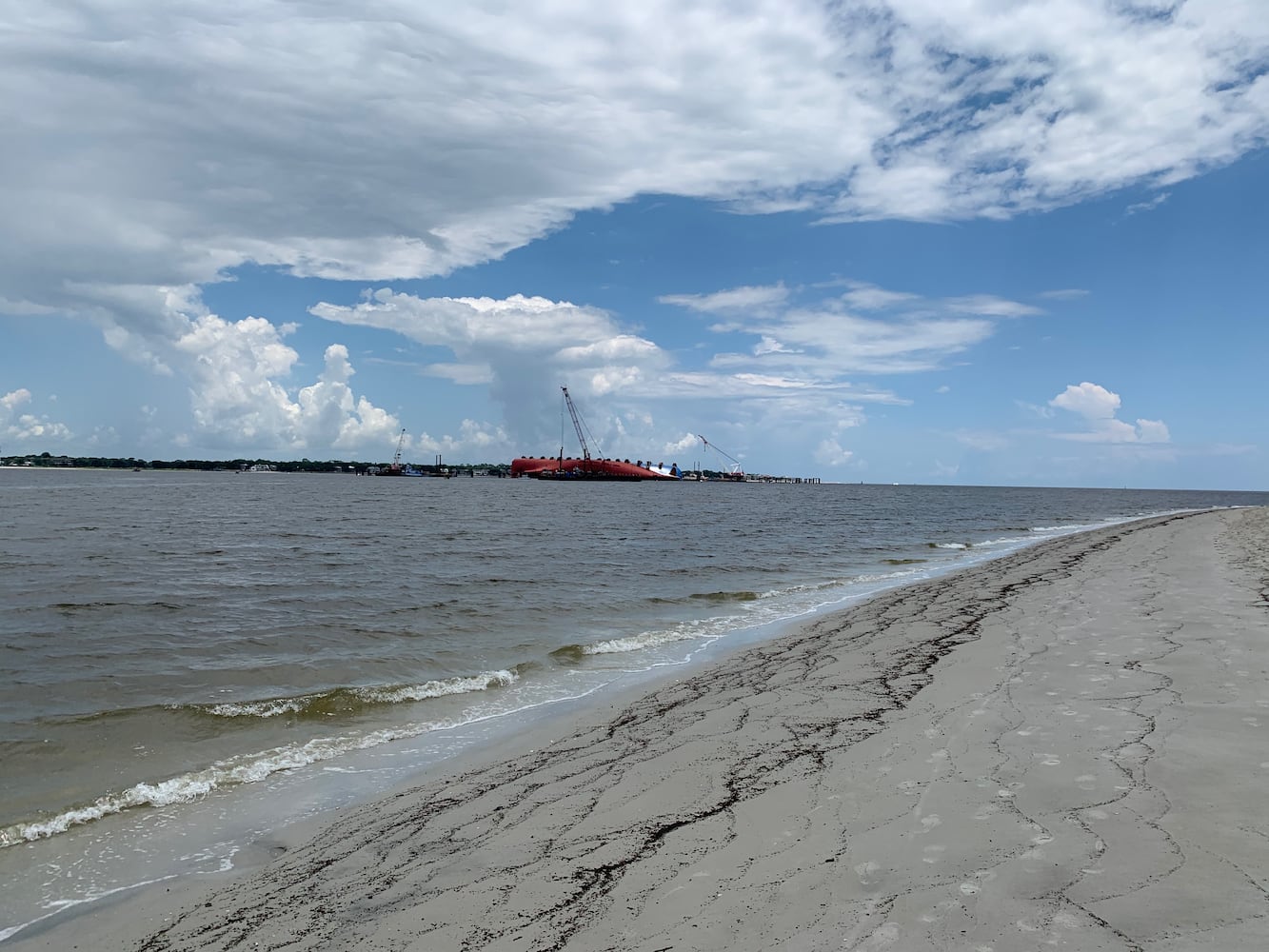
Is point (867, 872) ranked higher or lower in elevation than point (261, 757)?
higher

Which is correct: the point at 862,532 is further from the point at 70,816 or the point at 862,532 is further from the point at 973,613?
the point at 70,816

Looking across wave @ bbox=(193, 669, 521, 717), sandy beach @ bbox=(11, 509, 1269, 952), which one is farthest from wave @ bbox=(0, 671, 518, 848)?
sandy beach @ bbox=(11, 509, 1269, 952)

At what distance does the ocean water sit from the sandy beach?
4.12 ft

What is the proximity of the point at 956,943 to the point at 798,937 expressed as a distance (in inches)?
29.3

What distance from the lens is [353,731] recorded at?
33.2 feet

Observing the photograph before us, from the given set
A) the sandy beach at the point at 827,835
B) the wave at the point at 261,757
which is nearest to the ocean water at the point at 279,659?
the wave at the point at 261,757

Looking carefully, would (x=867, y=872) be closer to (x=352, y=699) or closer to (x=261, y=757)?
(x=261, y=757)

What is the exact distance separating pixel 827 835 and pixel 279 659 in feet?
38.3

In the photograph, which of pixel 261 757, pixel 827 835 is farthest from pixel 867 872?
pixel 261 757

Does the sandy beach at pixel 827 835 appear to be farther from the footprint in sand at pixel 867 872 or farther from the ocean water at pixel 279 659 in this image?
the ocean water at pixel 279 659

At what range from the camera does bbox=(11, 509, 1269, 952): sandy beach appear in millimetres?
3932

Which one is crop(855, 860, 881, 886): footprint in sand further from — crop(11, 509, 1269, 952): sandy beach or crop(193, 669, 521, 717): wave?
crop(193, 669, 521, 717): wave

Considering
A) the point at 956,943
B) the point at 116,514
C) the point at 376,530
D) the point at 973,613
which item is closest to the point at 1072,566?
the point at 973,613

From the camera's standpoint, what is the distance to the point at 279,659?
45.0 feet
